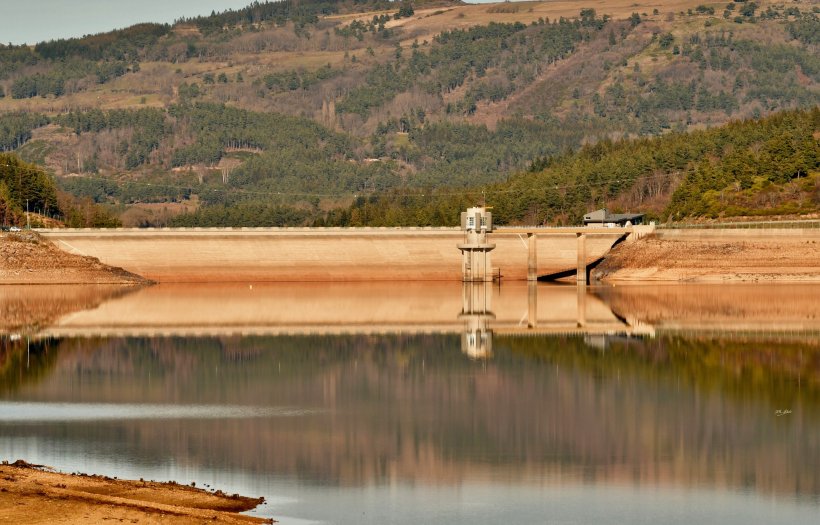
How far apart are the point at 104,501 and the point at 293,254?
132 meters

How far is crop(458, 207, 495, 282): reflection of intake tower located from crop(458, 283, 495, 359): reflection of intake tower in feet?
38.5

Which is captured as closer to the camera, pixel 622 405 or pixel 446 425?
pixel 446 425

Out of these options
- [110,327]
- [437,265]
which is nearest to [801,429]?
[110,327]

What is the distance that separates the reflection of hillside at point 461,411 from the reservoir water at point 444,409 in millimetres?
172

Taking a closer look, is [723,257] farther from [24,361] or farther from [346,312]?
[24,361]

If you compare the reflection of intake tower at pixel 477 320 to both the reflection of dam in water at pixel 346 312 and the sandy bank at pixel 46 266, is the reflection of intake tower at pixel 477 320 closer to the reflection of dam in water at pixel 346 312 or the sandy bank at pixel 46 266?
the reflection of dam in water at pixel 346 312

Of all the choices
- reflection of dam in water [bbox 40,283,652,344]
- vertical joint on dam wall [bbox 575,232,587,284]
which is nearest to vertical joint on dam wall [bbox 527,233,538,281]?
vertical joint on dam wall [bbox 575,232,587,284]

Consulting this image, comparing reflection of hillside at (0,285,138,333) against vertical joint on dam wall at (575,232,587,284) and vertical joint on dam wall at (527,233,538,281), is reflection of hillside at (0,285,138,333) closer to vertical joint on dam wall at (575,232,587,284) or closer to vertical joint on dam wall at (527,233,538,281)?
vertical joint on dam wall at (527,233,538,281)

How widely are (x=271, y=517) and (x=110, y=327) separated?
6252 cm

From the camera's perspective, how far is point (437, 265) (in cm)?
17300

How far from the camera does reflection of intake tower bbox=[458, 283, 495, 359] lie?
87000 millimetres

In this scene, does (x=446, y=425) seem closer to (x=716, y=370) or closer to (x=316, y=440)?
(x=316, y=440)

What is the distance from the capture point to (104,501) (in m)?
41.9

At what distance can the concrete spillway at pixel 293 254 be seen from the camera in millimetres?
172500
